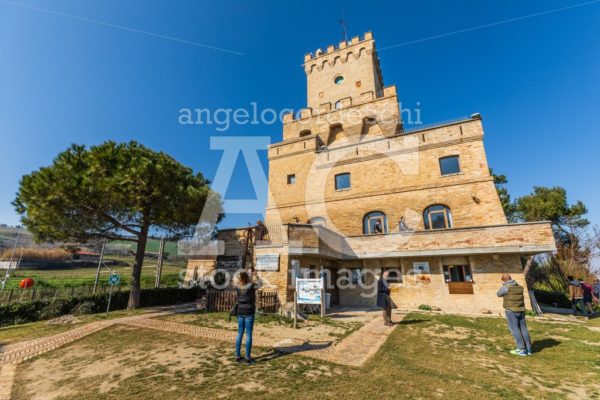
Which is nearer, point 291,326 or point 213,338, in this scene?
point 213,338

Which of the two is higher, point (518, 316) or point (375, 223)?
point (375, 223)

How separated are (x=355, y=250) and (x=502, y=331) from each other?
304 inches

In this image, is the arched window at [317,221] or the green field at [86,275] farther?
the green field at [86,275]

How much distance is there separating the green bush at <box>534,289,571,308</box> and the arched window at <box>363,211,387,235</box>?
37.8ft

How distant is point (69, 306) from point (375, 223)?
57.9ft

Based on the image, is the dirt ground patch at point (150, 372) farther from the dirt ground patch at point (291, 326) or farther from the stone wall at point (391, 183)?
the stone wall at point (391, 183)

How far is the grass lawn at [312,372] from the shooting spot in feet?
14.0

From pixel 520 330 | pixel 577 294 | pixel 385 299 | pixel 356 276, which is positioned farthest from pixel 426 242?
pixel 520 330

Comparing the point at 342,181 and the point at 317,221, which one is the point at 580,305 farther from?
the point at 317,221

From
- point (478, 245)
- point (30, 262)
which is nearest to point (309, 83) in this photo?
point (478, 245)

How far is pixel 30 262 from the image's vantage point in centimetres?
4109

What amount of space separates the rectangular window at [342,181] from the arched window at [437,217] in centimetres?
568

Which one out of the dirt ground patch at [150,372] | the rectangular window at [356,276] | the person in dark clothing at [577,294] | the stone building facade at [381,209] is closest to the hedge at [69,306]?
the dirt ground patch at [150,372]

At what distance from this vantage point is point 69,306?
12422 millimetres
